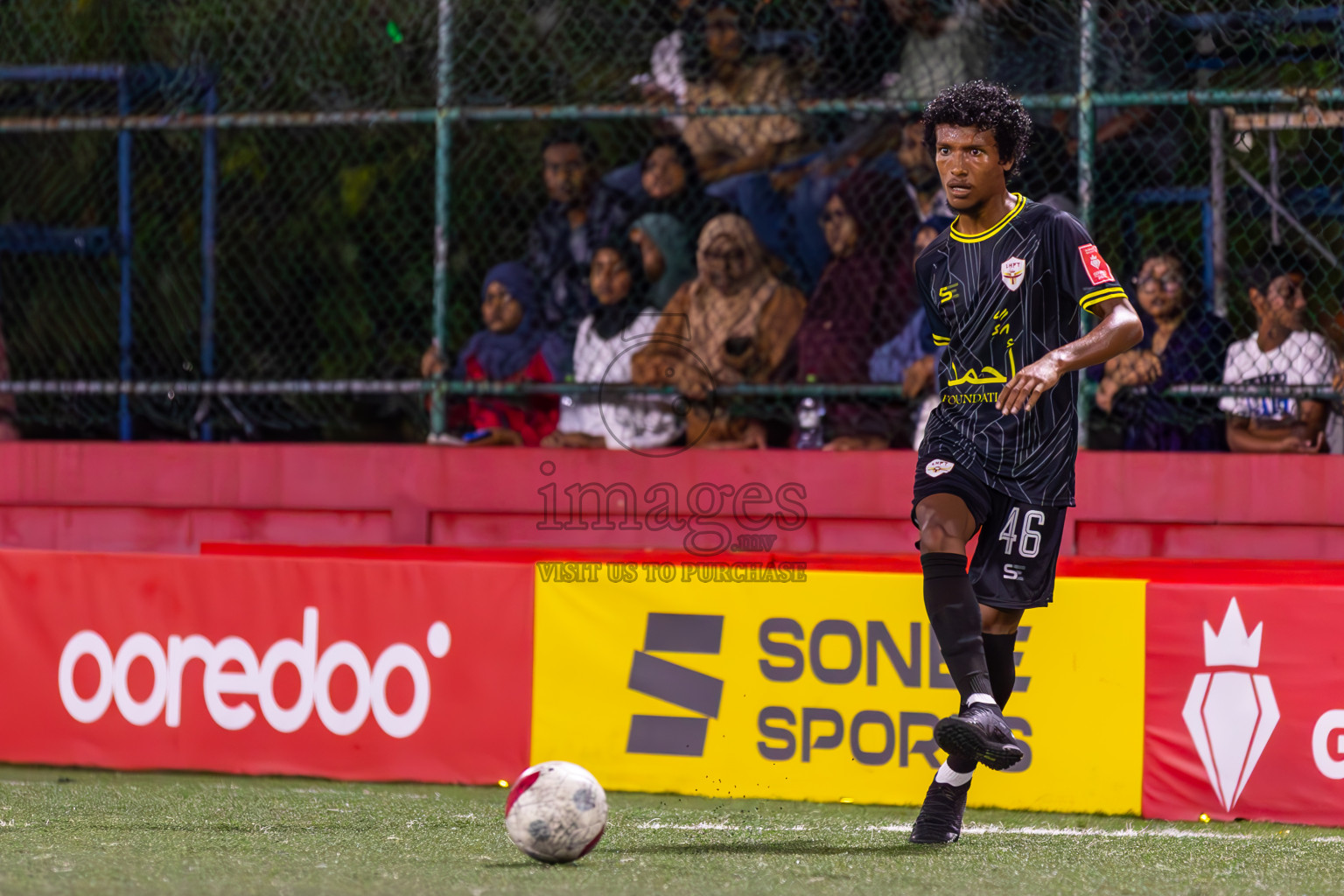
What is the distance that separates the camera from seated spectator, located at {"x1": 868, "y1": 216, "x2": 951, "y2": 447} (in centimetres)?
726

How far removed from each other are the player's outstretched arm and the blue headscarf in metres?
3.65

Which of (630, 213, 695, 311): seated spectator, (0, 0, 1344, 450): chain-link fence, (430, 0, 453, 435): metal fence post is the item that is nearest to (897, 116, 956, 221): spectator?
(0, 0, 1344, 450): chain-link fence

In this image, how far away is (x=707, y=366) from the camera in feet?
24.5

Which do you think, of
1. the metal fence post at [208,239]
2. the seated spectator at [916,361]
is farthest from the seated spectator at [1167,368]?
the metal fence post at [208,239]

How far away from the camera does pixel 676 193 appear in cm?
789

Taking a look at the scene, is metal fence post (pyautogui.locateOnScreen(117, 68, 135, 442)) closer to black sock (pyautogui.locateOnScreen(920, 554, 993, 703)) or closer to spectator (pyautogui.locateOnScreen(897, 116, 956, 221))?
spectator (pyautogui.locateOnScreen(897, 116, 956, 221))

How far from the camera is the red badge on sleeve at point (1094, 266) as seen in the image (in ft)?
15.0

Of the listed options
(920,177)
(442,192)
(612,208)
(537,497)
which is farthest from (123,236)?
(920,177)

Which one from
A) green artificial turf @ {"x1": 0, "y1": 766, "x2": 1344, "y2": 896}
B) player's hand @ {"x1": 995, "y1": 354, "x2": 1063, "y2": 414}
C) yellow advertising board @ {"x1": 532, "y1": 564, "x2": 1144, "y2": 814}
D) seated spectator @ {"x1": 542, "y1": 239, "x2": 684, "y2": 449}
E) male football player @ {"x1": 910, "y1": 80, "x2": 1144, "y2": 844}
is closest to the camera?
green artificial turf @ {"x1": 0, "y1": 766, "x2": 1344, "y2": 896}

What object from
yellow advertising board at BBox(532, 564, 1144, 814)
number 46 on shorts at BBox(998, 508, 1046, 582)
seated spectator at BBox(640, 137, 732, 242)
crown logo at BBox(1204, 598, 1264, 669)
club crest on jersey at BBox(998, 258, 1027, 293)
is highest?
seated spectator at BBox(640, 137, 732, 242)

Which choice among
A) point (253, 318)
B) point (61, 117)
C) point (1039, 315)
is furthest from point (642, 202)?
point (1039, 315)

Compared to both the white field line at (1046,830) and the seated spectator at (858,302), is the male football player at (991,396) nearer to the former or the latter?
the white field line at (1046,830)

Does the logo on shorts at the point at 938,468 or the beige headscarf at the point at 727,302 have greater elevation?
the beige headscarf at the point at 727,302

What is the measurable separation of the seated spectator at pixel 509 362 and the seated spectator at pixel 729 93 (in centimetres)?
105
